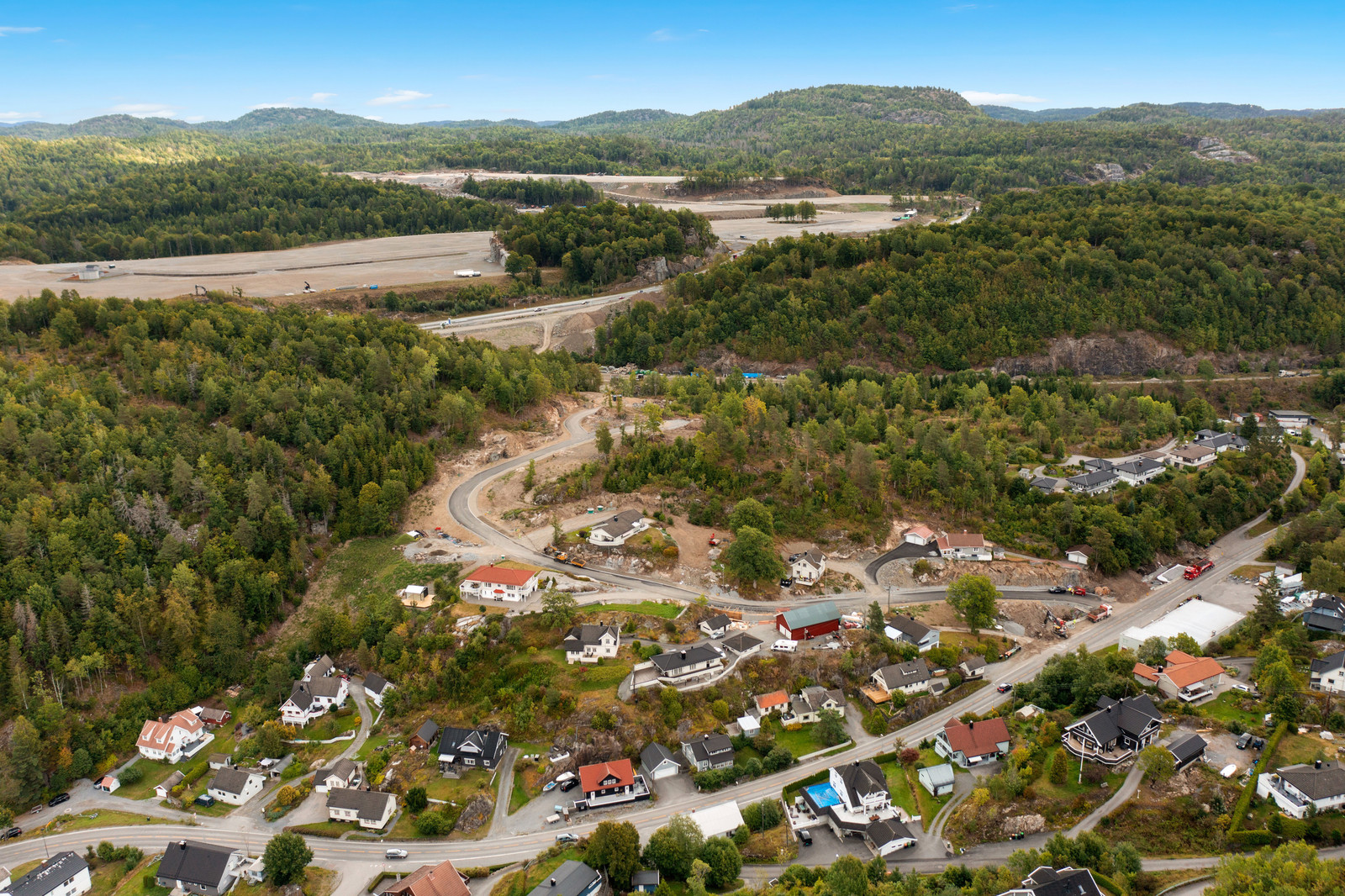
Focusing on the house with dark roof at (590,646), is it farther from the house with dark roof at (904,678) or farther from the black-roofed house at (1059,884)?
the black-roofed house at (1059,884)

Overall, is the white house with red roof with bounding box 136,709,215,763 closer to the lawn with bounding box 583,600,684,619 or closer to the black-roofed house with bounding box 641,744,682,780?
the lawn with bounding box 583,600,684,619

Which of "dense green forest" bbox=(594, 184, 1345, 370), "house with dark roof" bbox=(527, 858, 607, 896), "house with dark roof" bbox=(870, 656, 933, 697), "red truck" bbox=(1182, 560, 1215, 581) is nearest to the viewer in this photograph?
"house with dark roof" bbox=(527, 858, 607, 896)

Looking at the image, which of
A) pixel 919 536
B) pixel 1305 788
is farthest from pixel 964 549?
pixel 1305 788

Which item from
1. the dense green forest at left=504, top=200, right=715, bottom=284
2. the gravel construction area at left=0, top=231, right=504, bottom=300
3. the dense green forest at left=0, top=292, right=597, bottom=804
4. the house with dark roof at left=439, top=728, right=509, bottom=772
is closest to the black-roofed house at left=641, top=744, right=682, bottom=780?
the house with dark roof at left=439, top=728, right=509, bottom=772

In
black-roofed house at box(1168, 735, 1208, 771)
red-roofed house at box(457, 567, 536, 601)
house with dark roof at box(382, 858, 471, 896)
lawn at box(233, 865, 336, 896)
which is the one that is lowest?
lawn at box(233, 865, 336, 896)

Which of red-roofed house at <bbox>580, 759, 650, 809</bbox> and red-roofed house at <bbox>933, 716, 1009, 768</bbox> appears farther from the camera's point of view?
red-roofed house at <bbox>933, 716, 1009, 768</bbox>

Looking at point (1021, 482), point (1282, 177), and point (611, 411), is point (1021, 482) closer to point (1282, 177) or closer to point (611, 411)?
point (611, 411)

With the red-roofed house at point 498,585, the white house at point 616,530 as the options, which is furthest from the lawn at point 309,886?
the white house at point 616,530
